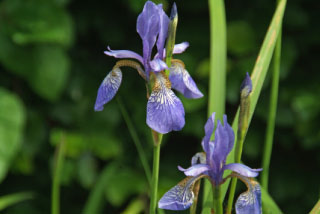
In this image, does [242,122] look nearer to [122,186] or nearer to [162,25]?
[162,25]

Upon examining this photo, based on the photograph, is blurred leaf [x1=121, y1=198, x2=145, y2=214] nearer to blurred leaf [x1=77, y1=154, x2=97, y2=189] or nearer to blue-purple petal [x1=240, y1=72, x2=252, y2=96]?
blurred leaf [x1=77, y1=154, x2=97, y2=189]

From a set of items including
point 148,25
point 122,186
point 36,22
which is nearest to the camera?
point 148,25

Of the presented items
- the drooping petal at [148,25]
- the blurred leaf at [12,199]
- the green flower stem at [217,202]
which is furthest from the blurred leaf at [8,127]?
the green flower stem at [217,202]

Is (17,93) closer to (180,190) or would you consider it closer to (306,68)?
(306,68)

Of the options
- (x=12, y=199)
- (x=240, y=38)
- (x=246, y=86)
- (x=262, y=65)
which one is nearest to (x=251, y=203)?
(x=246, y=86)

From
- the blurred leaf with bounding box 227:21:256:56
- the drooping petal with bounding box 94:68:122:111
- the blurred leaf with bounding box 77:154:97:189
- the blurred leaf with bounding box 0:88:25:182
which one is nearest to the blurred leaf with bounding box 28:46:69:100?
the blurred leaf with bounding box 0:88:25:182

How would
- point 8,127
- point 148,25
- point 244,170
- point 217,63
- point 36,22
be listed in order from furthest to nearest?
point 36,22, point 8,127, point 217,63, point 148,25, point 244,170

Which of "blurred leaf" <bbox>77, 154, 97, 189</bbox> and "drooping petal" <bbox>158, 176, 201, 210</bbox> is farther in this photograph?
"blurred leaf" <bbox>77, 154, 97, 189</bbox>
